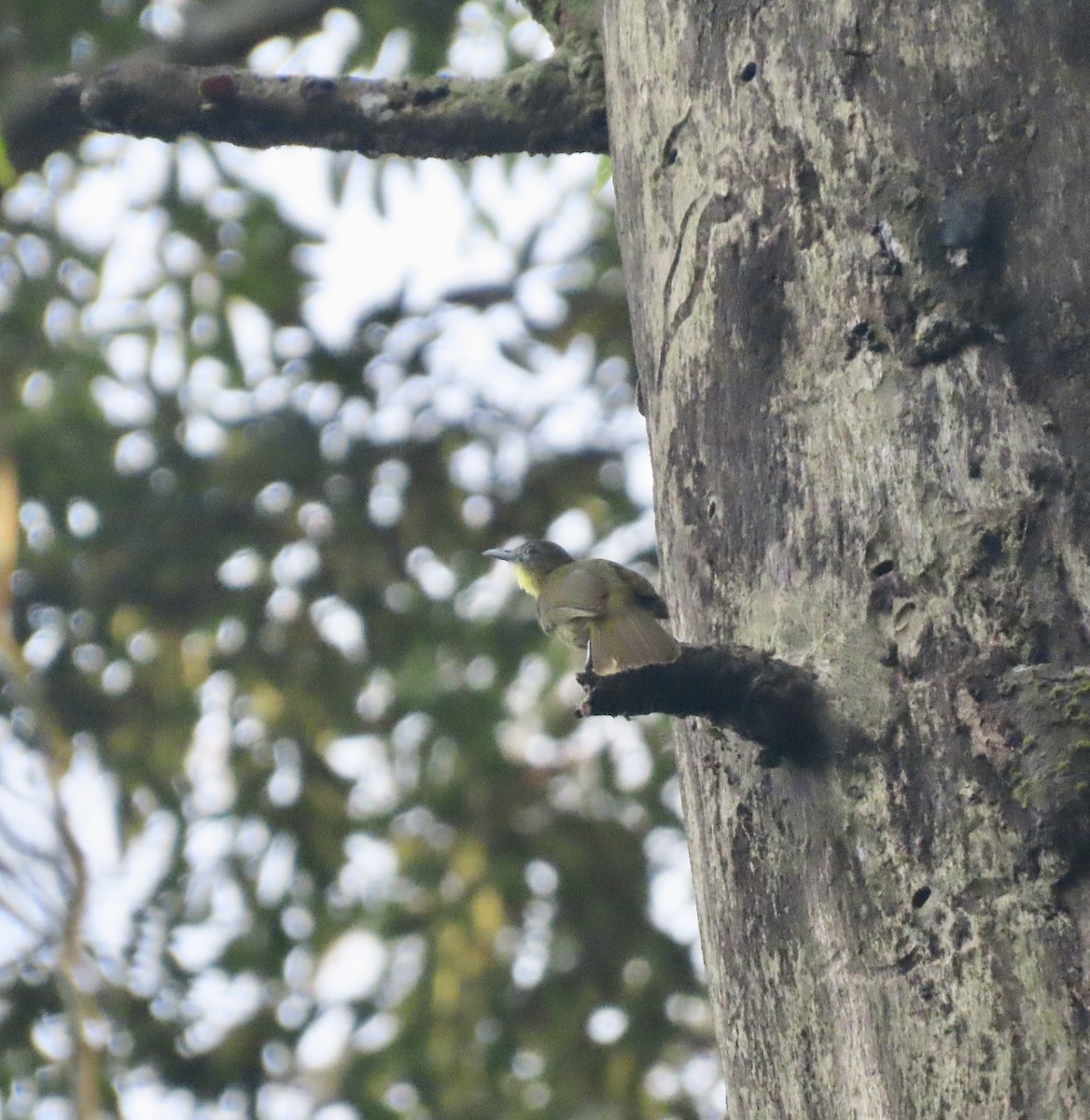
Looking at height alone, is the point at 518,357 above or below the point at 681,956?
above

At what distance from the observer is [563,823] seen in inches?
252

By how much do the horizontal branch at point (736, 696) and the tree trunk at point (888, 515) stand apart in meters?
0.03

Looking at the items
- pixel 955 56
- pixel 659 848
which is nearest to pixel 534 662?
pixel 659 848

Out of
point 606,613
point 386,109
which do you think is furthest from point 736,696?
point 386,109

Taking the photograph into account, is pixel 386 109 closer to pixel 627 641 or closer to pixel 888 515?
pixel 627 641

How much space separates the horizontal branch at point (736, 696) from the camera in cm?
138

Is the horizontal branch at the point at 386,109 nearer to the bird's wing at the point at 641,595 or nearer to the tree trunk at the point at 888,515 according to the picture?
the tree trunk at the point at 888,515

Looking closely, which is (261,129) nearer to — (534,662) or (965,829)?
(965,829)

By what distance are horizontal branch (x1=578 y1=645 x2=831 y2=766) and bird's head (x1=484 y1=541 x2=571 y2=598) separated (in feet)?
9.02

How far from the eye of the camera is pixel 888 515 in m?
1.52

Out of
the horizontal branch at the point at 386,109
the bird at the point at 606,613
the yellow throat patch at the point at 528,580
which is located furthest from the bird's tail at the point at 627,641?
the yellow throat patch at the point at 528,580

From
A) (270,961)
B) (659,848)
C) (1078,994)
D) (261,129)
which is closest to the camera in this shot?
(1078,994)

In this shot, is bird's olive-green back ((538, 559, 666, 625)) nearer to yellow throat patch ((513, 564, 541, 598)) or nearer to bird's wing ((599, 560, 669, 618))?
bird's wing ((599, 560, 669, 618))

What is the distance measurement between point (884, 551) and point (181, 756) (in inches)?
210
